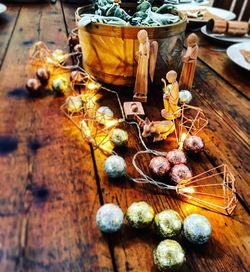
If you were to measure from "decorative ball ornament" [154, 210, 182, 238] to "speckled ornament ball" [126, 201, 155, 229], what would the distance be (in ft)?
0.05

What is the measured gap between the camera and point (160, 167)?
0.50 meters

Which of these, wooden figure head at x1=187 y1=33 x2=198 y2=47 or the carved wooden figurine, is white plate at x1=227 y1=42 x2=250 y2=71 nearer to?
wooden figure head at x1=187 y1=33 x2=198 y2=47

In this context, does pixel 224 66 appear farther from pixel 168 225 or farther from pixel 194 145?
pixel 168 225

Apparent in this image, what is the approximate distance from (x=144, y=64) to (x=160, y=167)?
29cm

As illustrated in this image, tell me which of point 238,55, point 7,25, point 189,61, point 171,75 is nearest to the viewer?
point 171,75

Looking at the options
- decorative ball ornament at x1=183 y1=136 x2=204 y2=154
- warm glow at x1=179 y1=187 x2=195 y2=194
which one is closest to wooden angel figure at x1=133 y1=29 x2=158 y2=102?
decorative ball ornament at x1=183 y1=136 x2=204 y2=154

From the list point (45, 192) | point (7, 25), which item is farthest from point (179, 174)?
point (7, 25)

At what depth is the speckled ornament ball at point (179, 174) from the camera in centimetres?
48

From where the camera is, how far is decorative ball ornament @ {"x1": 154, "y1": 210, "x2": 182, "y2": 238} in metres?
0.40

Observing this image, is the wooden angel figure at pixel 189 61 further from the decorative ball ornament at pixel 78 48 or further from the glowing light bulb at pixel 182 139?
the decorative ball ornament at pixel 78 48

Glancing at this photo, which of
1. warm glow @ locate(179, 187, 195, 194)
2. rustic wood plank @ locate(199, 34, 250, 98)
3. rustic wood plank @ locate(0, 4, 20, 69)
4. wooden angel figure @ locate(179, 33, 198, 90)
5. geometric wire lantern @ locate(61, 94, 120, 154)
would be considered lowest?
rustic wood plank @ locate(0, 4, 20, 69)

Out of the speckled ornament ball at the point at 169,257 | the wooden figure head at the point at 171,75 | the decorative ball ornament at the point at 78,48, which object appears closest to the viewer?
the speckled ornament ball at the point at 169,257

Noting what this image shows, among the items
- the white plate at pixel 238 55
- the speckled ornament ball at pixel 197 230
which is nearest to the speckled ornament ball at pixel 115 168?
the speckled ornament ball at pixel 197 230

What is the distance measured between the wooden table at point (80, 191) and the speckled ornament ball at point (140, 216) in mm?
20
